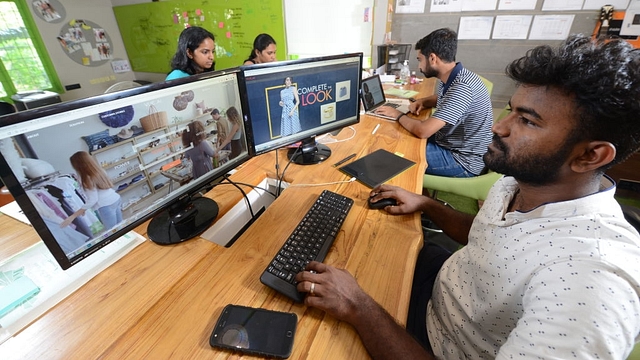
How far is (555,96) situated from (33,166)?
42.4 inches

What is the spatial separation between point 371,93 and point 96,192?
5.48 ft

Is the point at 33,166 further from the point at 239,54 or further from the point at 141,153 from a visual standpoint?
the point at 239,54

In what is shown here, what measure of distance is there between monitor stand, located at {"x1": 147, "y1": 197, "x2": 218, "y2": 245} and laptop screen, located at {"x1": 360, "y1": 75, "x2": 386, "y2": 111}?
4.18ft

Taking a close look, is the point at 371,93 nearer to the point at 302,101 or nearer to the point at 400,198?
the point at 302,101

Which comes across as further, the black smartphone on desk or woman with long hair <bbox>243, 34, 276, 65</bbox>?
woman with long hair <bbox>243, 34, 276, 65</bbox>

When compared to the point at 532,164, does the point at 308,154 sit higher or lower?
lower

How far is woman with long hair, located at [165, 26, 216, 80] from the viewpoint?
2.22 m

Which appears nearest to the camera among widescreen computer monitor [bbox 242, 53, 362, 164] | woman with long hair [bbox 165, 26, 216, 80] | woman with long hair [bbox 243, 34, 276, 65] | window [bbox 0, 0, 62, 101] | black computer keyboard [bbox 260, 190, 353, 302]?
black computer keyboard [bbox 260, 190, 353, 302]

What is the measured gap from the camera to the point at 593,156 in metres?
0.57

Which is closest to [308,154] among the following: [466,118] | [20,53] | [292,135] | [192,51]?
[292,135]

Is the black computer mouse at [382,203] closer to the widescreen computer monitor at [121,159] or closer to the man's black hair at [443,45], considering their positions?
the widescreen computer monitor at [121,159]

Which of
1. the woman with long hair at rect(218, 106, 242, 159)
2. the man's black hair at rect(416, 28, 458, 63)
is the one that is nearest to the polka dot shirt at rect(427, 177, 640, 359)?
the woman with long hair at rect(218, 106, 242, 159)

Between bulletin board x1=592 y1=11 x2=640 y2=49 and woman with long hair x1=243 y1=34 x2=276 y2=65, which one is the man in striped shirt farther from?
bulletin board x1=592 y1=11 x2=640 y2=49

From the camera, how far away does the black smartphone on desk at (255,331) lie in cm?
54
